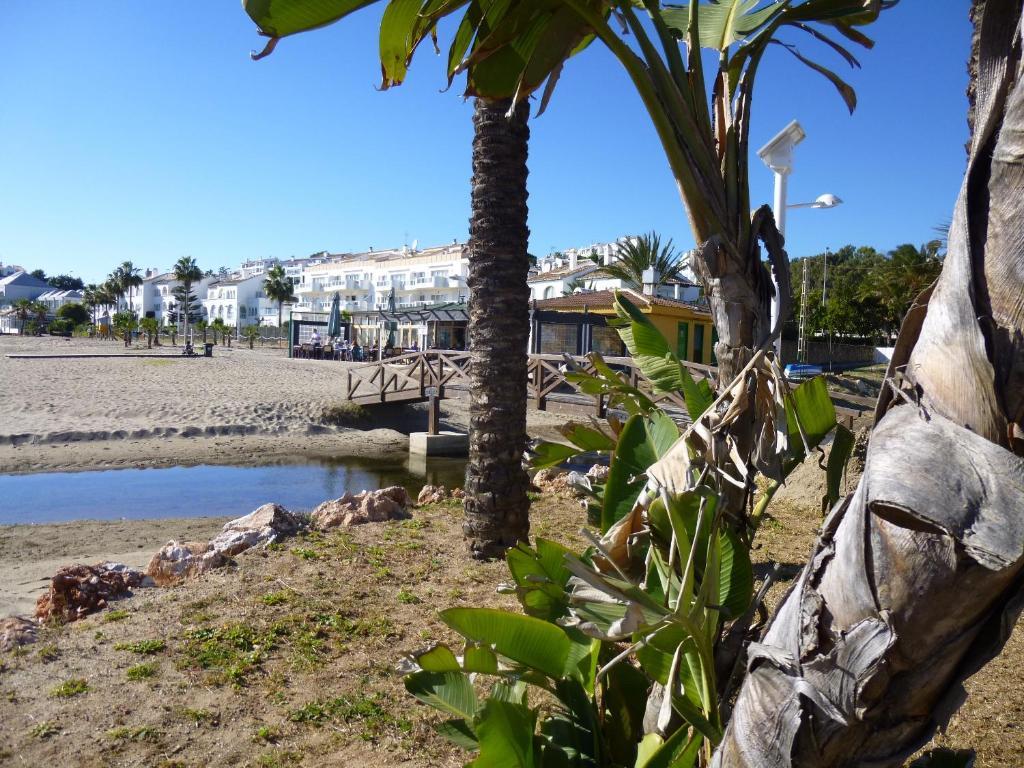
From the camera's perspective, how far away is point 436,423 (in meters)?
18.9

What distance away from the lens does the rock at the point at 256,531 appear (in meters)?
5.66

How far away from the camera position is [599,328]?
25.2 meters

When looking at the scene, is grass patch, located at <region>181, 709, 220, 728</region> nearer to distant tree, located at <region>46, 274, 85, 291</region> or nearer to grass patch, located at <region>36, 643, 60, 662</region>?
grass patch, located at <region>36, 643, 60, 662</region>

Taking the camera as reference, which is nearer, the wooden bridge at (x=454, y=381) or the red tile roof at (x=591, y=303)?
the wooden bridge at (x=454, y=381)

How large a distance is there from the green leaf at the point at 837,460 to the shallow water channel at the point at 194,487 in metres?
10.4

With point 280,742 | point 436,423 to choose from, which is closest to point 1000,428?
point 280,742

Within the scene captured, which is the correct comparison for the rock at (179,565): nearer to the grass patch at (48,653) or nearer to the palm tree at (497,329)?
the grass patch at (48,653)

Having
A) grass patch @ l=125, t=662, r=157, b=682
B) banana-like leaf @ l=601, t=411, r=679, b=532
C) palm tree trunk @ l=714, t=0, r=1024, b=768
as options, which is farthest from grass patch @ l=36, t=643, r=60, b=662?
palm tree trunk @ l=714, t=0, r=1024, b=768

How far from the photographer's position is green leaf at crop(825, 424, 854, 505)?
2.19m

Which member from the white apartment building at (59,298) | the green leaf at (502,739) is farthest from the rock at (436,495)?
the white apartment building at (59,298)

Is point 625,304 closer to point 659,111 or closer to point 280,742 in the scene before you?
point 659,111

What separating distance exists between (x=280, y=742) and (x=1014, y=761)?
300 cm

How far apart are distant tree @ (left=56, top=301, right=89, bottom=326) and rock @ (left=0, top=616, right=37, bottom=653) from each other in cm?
7486

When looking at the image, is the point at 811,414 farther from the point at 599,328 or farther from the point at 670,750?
the point at 599,328
